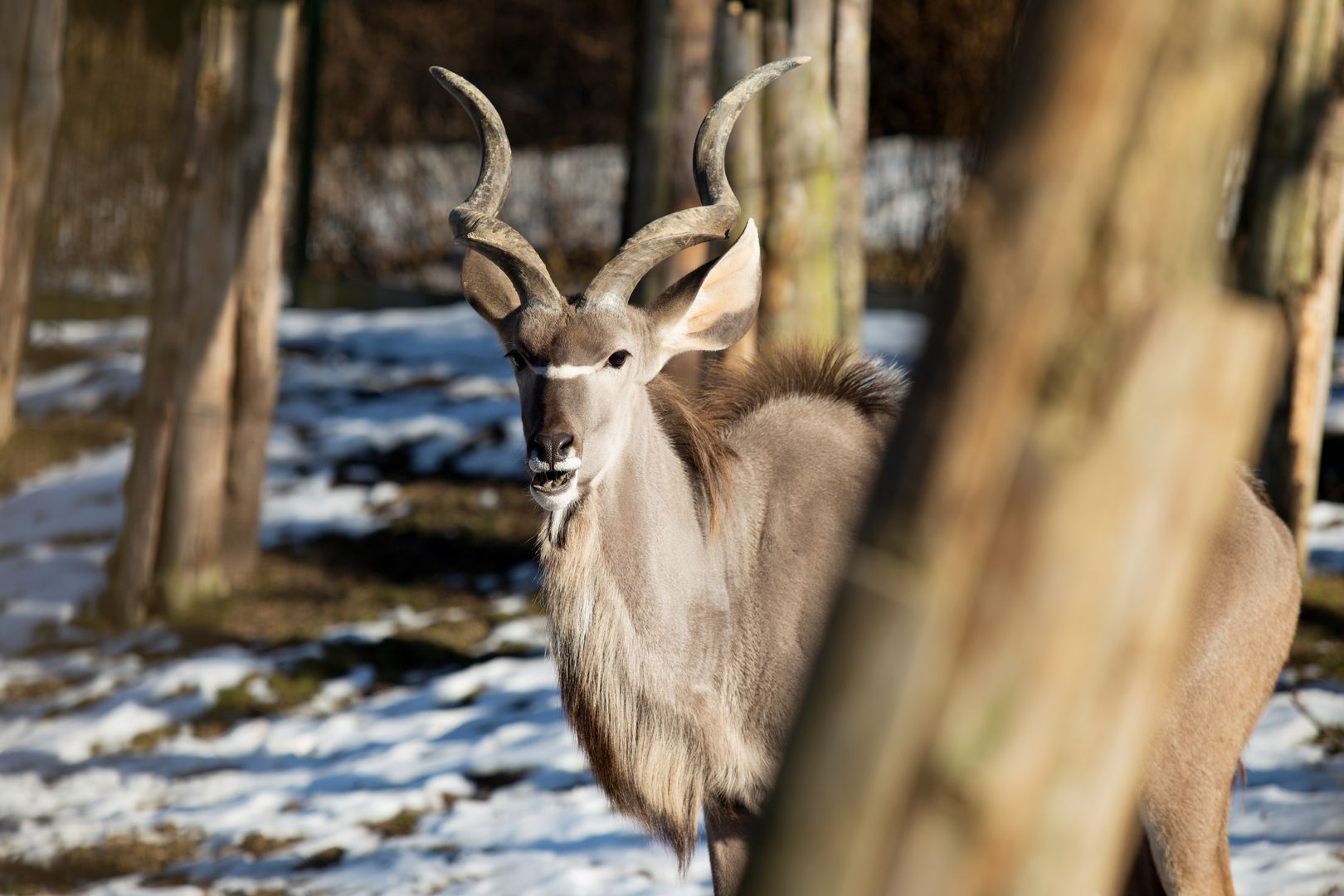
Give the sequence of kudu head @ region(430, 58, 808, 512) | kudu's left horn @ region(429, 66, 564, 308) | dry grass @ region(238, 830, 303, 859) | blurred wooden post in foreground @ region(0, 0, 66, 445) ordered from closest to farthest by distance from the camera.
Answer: kudu head @ region(430, 58, 808, 512) < kudu's left horn @ region(429, 66, 564, 308) < dry grass @ region(238, 830, 303, 859) < blurred wooden post in foreground @ region(0, 0, 66, 445)

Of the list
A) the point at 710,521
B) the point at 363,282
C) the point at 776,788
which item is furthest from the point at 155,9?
the point at 776,788

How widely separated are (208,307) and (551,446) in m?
4.33

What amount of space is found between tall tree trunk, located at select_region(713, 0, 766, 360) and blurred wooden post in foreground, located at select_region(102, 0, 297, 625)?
101 inches

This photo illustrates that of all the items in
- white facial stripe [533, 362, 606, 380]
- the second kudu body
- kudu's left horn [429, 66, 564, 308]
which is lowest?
the second kudu body

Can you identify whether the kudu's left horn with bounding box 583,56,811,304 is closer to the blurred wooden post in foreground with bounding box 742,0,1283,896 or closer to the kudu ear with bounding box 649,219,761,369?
the kudu ear with bounding box 649,219,761,369

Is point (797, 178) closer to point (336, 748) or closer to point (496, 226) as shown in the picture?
point (496, 226)

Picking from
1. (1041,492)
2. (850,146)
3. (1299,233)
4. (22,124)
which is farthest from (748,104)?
(1041,492)

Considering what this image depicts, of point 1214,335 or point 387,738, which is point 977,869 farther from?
point 387,738

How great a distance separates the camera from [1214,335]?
45.1 inches

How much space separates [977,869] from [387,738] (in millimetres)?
4784

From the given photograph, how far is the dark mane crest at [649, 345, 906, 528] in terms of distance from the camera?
3.66 m

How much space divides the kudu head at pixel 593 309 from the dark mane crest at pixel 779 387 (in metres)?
0.14

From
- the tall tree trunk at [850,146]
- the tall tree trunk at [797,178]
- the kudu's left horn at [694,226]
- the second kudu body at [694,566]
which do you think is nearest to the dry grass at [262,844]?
the second kudu body at [694,566]

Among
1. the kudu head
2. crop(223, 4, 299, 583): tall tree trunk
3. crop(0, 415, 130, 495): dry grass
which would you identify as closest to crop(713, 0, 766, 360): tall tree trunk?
the kudu head
